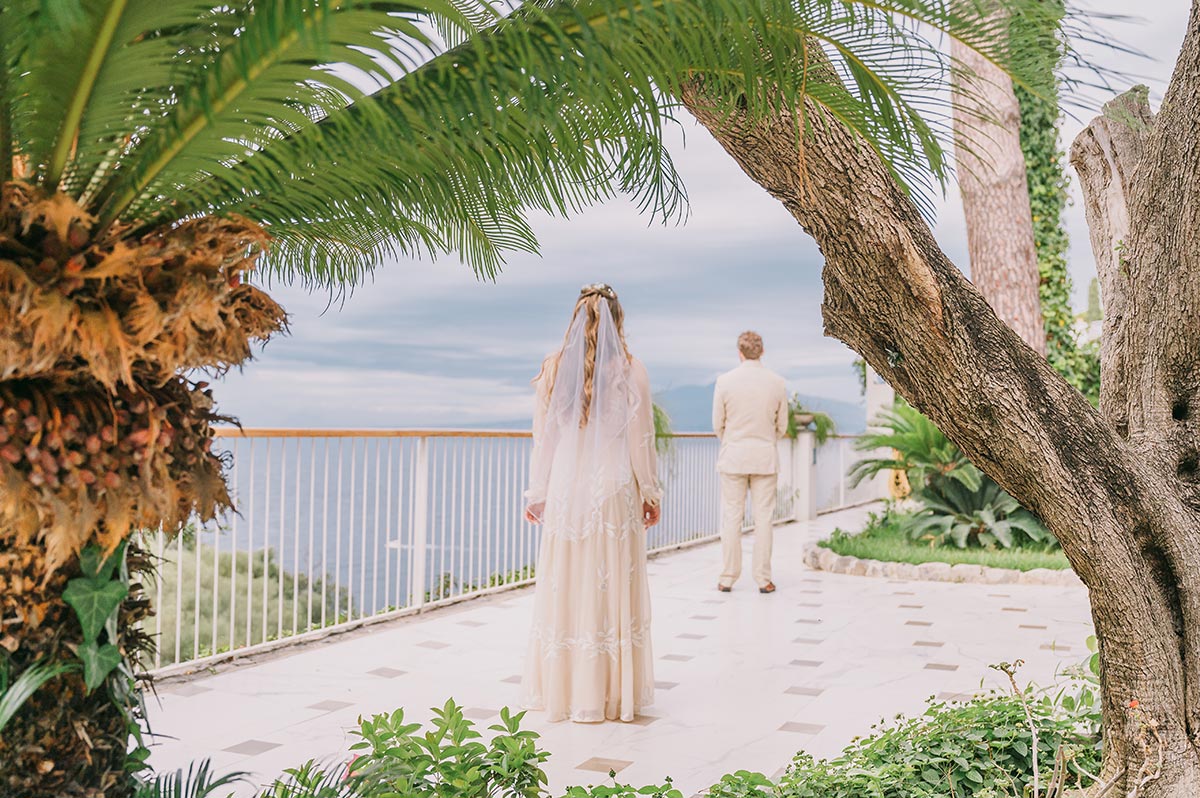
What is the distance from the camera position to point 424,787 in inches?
94.0

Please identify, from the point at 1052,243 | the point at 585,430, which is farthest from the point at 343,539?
the point at 1052,243

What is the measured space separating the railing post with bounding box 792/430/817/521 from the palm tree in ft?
33.2

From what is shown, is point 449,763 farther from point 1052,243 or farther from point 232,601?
point 1052,243

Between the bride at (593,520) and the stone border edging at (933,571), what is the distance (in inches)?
165

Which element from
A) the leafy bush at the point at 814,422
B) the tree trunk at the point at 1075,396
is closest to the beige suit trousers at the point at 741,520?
the tree trunk at the point at 1075,396

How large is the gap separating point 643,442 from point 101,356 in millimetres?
2945

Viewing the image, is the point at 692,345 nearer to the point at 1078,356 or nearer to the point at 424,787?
the point at 1078,356

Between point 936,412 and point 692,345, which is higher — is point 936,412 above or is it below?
below

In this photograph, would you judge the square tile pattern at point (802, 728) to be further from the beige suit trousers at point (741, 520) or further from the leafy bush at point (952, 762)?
the beige suit trousers at point (741, 520)

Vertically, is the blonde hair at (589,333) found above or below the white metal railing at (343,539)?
above

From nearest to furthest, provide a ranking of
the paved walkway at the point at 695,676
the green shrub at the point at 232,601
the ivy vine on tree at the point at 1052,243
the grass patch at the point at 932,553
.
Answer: the paved walkway at the point at 695,676 → the green shrub at the point at 232,601 → the grass patch at the point at 932,553 → the ivy vine on tree at the point at 1052,243

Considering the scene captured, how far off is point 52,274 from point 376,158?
1.95 ft

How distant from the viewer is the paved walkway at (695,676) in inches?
135

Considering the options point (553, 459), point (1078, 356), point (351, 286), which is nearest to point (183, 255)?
point (351, 286)
